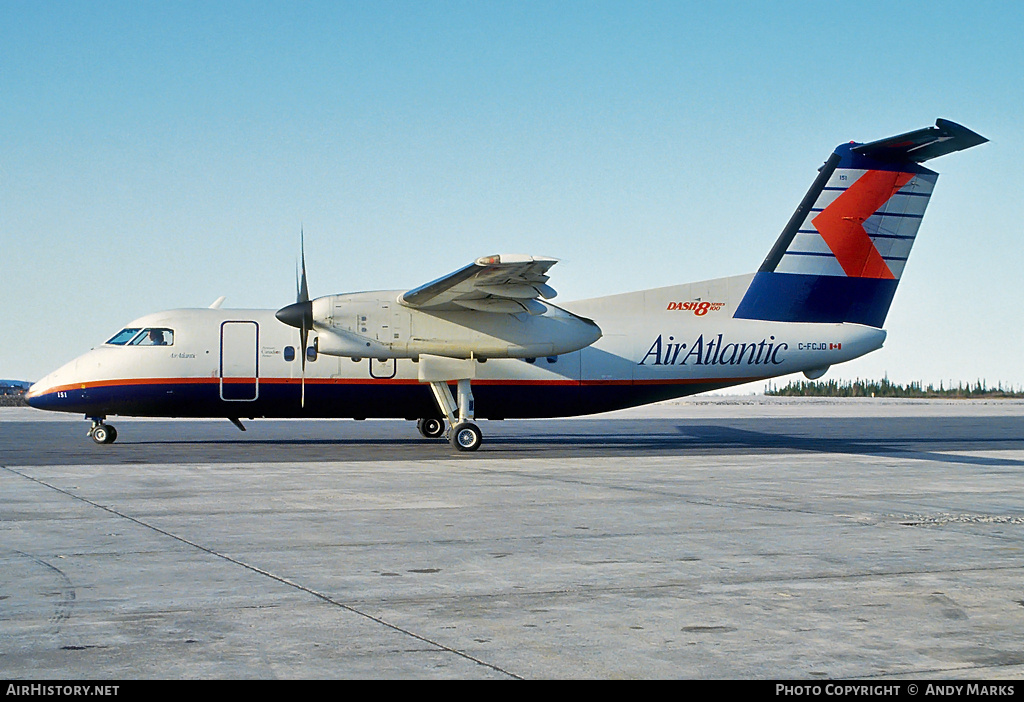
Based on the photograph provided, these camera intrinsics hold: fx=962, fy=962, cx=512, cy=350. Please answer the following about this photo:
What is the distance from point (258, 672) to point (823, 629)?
10.4ft

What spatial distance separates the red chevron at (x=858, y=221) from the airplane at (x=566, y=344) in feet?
0.11

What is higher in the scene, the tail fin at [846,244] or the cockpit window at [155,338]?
the tail fin at [846,244]

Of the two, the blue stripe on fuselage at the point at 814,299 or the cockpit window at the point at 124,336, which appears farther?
the blue stripe on fuselage at the point at 814,299

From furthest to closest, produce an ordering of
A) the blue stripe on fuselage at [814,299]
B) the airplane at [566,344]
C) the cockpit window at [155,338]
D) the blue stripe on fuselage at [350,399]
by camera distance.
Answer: the blue stripe on fuselage at [814,299] < the cockpit window at [155,338] < the blue stripe on fuselage at [350,399] < the airplane at [566,344]

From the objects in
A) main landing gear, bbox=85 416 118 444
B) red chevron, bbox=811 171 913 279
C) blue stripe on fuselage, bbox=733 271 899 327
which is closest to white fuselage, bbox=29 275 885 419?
blue stripe on fuselage, bbox=733 271 899 327

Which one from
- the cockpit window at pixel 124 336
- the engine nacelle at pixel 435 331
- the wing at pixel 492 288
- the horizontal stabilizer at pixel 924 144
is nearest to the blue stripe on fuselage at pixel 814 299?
the horizontal stabilizer at pixel 924 144

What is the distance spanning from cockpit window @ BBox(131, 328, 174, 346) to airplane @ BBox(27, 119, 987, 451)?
0.04m

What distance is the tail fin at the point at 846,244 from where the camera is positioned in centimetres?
2278

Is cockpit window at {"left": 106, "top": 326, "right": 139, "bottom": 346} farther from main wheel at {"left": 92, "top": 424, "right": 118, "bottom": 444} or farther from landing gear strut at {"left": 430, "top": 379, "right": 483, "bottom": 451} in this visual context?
landing gear strut at {"left": 430, "top": 379, "right": 483, "bottom": 451}

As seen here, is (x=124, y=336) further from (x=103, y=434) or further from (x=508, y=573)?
(x=508, y=573)

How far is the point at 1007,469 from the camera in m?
16.8

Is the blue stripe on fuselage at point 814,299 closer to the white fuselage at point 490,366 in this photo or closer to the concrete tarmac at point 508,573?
the white fuselage at point 490,366
